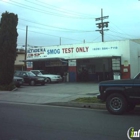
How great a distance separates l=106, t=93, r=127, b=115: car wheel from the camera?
9812 mm

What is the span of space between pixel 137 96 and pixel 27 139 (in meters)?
4.97

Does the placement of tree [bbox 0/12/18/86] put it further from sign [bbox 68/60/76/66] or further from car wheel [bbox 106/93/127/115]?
car wheel [bbox 106/93/127/115]

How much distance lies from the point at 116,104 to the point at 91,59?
→ 22979 millimetres

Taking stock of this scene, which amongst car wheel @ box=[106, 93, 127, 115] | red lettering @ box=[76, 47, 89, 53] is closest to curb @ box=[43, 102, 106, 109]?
car wheel @ box=[106, 93, 127, 115]

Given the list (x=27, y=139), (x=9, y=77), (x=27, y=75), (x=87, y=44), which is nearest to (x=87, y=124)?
(x=27, y=139)

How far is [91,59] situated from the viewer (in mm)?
32812

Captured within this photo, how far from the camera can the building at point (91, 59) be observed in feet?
93.9

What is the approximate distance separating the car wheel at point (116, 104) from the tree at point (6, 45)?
12.9 meters

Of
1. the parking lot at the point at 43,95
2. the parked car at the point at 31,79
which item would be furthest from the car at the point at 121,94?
the parked car at the point at 31,79

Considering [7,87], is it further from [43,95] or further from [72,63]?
[72,63]

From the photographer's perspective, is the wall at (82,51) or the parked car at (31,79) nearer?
the parked car at (31,79)

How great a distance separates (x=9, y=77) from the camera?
2131 cm

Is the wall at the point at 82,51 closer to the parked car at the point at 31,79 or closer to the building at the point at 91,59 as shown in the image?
the building at the point at 91,59

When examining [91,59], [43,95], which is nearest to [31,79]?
[91,59]
